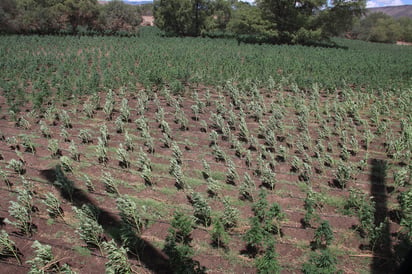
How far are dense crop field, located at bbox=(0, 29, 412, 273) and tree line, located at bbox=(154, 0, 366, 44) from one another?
47.4ft

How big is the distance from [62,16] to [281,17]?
1791cm

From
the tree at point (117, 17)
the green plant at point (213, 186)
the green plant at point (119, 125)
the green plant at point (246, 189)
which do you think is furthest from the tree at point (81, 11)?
the green plant at point (246, 189)

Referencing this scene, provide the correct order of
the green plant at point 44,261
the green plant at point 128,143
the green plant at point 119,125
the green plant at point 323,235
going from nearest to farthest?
the green plant at point 44,261 → the green plant at point 323,235 → the green plant at point 128,143 → the green plant at point 119,125

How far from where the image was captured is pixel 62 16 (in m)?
23.9

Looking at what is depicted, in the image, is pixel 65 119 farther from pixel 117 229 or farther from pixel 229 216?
pixel 229 216

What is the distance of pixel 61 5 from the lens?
2330 centimetres

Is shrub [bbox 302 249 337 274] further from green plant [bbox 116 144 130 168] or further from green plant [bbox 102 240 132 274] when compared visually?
green plant [bbox 116 144 130 168]

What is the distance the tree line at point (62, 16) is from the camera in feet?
71.1

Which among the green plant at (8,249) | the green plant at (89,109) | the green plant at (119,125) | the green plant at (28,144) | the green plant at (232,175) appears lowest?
the green plant at (8,249)

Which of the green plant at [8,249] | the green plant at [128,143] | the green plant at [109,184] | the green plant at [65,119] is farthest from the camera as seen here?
the green plant at [65,119]

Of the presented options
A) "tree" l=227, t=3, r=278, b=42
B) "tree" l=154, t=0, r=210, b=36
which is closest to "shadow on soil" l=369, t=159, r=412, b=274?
"tree" l=227, t=3, r=278, b=42

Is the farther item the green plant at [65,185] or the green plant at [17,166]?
the green plant at [17,166]

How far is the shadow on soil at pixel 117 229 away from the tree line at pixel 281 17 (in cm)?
2109

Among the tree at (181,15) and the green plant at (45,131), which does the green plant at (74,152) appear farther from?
the tree at (181,15)
